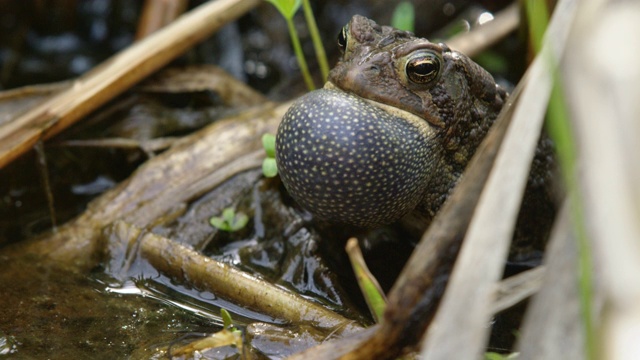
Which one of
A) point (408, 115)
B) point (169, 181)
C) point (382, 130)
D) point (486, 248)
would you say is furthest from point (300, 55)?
point (486, 248)

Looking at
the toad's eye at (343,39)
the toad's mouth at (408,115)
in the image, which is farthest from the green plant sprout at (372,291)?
the toad's eye at (343,39)

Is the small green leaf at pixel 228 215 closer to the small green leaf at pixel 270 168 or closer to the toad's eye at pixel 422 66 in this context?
the small green leaf at pixel 270 168

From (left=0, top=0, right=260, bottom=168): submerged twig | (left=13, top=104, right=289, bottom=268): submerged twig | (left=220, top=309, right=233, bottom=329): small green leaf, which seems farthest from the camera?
(left=0, top=0, right=260, bottom=168): submerged twig

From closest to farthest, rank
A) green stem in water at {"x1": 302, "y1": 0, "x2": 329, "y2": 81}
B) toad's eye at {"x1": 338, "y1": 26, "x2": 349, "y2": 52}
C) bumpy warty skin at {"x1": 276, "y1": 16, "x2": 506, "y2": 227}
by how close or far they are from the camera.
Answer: bumpy warty skin at {"x1": 276, "y1": 16, "x2": 506, "y2": 227}, toad's eye at {"x1": 338, "y1": 26, "x2": 349, "y2": 52}, green stem in water at {"x1": 302, "y1": 0, "x2": 329, "y2": 81}

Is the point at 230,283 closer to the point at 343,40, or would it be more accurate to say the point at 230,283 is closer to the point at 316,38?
the point at 343,40

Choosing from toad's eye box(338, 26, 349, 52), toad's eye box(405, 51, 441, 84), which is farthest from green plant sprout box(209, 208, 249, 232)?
toad's eye box(405, 51, 441, 84)

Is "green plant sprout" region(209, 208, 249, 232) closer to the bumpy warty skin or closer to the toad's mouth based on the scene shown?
the bumpy warty skin

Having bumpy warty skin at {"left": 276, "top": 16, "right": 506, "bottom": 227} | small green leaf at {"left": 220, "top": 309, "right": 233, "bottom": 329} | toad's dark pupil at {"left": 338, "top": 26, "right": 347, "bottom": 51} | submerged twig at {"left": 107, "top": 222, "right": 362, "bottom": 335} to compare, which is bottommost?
submerged twig at {"left": 107, "top": 222, "right": 362, "bottom": 335}

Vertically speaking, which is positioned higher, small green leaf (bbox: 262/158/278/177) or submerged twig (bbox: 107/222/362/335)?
small green leaf (bbox: 262/158/278/177)
